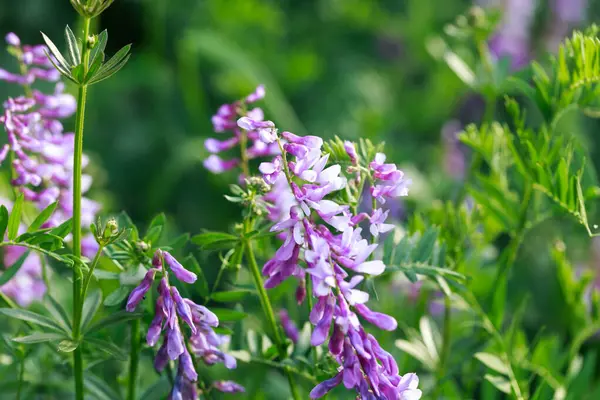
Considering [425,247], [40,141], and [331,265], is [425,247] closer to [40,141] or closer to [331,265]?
[331,265]

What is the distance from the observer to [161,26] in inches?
118

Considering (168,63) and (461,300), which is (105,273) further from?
(168,63)

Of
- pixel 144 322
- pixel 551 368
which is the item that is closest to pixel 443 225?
pixel 551 368

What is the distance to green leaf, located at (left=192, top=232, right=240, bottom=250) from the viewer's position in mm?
878

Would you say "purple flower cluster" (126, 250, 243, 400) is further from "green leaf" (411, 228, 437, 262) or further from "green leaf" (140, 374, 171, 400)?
"green leaf" (411, 228, 437, 262)

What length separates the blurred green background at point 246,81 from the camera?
105 inches

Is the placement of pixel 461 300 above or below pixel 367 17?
below

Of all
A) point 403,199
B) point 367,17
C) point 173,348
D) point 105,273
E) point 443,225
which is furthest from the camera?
point 367,17

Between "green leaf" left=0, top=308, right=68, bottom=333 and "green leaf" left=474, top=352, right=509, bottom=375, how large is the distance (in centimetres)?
48

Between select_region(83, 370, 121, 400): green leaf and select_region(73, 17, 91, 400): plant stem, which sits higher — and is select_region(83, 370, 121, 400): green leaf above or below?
below

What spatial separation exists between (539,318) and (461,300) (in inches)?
41.7

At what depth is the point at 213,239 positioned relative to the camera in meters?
0.88

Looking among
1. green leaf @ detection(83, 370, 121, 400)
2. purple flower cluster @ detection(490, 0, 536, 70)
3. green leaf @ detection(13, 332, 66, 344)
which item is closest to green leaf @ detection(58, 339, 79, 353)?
green leaf @ detection(13, 332, 66, 344)

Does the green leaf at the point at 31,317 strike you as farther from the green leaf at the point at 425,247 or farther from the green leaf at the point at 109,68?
the green leaf at the point at 425,247
